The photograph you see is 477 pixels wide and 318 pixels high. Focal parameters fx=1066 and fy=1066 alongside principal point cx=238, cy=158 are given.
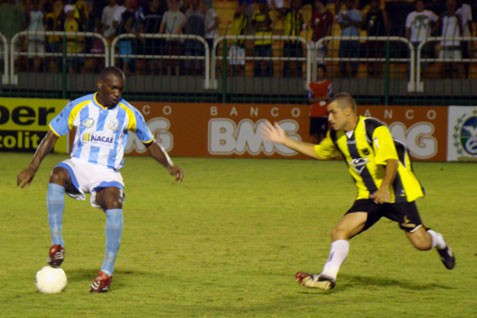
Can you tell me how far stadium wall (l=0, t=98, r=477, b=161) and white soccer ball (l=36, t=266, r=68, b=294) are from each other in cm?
1173

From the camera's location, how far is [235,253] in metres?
10.1

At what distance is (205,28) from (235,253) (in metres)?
11.5

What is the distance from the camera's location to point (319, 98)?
64.2 feet

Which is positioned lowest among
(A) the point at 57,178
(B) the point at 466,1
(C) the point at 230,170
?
(C) the point at 230,170

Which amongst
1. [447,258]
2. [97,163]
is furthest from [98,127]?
[447,258]

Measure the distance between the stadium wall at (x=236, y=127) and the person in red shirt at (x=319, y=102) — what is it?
9.2 inches

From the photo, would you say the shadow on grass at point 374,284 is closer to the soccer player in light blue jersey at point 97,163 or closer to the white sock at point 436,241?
the white sock at point 436,241

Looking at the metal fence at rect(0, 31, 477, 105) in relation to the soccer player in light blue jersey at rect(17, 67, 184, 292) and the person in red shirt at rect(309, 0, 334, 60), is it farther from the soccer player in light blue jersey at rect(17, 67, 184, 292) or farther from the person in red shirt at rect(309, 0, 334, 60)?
the soccer player in light blue jersey at rect(17, 67, 184, 292)

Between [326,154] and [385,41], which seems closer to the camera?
[326,154]

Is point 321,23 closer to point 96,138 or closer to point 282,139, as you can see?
point 282,139

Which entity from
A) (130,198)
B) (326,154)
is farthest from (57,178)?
(130,198)

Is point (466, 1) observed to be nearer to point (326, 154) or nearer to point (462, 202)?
point (462, 202)

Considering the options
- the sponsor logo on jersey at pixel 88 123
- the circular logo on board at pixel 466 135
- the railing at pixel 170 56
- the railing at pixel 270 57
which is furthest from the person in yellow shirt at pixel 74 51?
the sponsor logo on jersey at pixel 88 123

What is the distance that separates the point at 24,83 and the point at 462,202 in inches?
379
